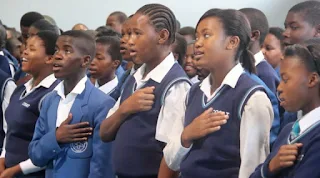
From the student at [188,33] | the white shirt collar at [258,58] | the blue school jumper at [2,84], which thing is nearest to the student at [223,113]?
the white shirt collar at [258,58]

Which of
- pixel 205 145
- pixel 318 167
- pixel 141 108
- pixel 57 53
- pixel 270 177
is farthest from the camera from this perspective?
pixel 57 53

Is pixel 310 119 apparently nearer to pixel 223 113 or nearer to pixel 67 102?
pixel 223 113

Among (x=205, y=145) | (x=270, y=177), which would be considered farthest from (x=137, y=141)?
(x=270, y=177)

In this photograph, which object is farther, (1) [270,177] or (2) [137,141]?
(2) [137,141]

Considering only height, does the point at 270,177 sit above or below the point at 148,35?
below

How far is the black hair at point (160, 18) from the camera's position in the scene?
2375mm

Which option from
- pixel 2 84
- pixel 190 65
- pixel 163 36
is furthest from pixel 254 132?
pixel 2 84

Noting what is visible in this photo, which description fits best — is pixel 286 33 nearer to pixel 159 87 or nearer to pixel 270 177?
pixel 159 87

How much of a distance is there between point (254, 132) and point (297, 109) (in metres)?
0.15

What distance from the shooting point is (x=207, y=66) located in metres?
2.05

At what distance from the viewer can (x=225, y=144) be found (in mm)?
1907

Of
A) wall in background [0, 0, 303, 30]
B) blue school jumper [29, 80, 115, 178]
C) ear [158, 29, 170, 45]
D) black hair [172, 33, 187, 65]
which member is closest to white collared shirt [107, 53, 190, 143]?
ear [158, 29, 170, 45]

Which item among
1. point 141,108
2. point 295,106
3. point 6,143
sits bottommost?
point 6,143

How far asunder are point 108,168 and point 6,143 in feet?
2.11
